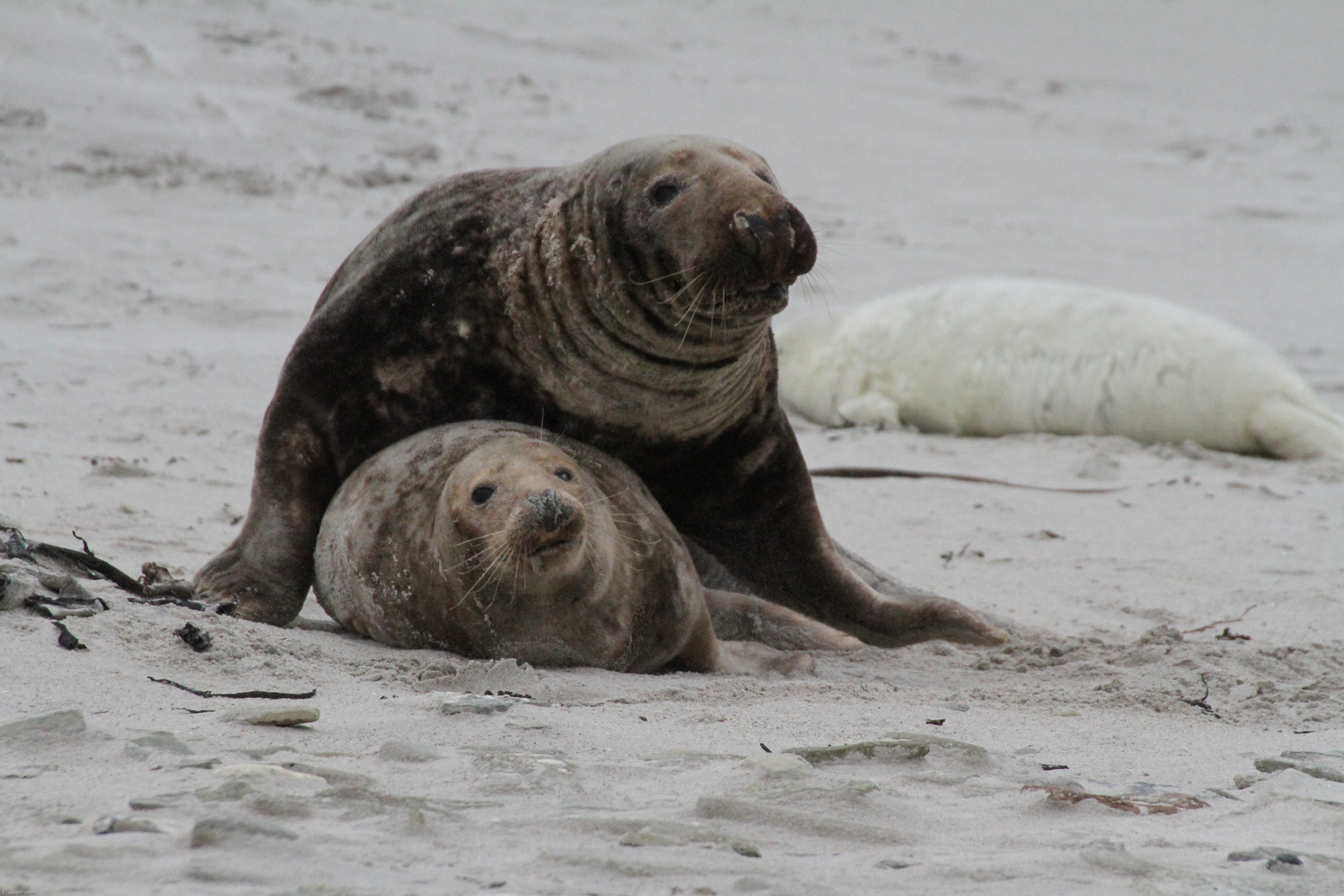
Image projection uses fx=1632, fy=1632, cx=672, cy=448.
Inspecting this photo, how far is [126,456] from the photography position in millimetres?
5270

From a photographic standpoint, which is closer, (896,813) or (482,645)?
(896,813)

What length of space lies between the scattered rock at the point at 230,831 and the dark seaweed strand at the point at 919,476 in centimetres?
447

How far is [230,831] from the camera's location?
1.90 m

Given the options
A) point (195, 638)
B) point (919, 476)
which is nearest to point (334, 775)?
point (195, 638)

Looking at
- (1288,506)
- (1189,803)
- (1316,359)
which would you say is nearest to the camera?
(1189,803)

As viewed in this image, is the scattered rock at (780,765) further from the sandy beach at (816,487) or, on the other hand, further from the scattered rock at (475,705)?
the scattered rock at (475,705)

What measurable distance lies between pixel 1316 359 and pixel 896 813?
25.0ft

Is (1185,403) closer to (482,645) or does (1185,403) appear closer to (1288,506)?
(1288,506)

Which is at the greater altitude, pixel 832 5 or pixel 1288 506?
pixel 832 5

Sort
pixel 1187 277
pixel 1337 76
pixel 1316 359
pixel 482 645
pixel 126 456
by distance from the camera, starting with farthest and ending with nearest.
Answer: pixel 1337 76 → pixel 1187 277 → pixel 1316 359 → pixel 126 456 → pixel 482 645

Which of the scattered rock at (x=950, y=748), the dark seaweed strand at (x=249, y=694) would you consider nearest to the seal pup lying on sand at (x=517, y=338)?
the dark seaweed strand at (x=249, y=694)

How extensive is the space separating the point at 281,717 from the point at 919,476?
13.5 ft

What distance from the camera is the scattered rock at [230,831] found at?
6.17 feet

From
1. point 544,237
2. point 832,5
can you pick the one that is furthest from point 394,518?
point 832,5
